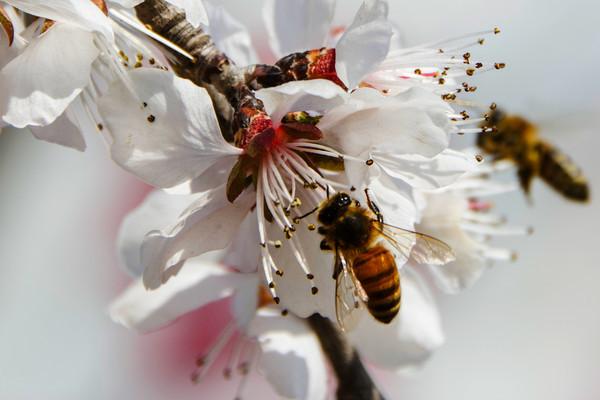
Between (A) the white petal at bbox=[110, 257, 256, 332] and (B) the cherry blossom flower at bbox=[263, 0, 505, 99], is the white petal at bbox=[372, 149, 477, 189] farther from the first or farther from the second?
(A) the white petal at bbox=[110, 257, 256, 332]

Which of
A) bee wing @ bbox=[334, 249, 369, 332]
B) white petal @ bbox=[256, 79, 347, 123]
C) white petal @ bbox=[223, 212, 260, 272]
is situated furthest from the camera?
white petal @ bbox=[223, 212, 260, 272]

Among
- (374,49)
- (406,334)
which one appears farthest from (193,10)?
(406,334)

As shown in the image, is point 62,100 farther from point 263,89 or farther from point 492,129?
point 492,129

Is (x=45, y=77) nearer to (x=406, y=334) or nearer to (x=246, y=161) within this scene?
(x=246, y=161)

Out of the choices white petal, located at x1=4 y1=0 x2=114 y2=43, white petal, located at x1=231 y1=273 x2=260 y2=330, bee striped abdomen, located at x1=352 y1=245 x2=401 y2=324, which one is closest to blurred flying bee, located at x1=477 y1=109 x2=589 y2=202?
white petal, located at x1=231 y1=273 x2=260 y2=330

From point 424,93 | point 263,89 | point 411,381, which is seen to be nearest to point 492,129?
point 424,93

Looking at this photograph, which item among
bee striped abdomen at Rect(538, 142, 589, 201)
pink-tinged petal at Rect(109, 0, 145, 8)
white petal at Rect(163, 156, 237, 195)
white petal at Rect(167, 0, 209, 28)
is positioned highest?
pink-tinged petal at Rect(109, 0, 145, 8)

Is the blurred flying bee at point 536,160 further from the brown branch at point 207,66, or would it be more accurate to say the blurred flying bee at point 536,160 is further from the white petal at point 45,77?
the white petal at point 45,77
